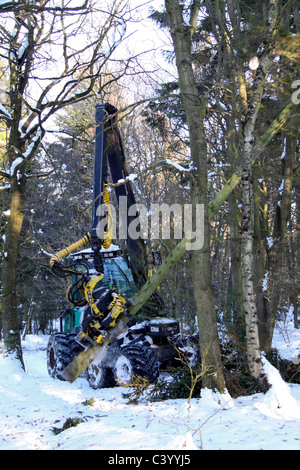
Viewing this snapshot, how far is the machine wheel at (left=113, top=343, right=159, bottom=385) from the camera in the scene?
7.41 m

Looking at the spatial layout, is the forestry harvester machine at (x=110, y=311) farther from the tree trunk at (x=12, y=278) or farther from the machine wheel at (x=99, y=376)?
the tree trunk at (x=12, y=278)

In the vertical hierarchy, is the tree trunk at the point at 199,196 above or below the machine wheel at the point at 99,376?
→ above

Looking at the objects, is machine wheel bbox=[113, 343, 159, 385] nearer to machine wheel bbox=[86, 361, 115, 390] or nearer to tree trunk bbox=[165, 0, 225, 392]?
machine wheel bbox=[86, 361, 115, 390]

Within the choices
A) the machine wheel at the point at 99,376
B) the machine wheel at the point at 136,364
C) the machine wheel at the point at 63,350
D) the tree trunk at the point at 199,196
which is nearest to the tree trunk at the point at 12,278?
the machine wheel at the point at 63,350

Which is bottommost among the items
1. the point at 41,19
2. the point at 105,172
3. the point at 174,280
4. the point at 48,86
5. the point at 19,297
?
the point at 19,297

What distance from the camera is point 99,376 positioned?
807 centimetres

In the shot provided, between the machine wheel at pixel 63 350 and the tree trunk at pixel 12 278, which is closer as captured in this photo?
the machine wheel at pixel 63 350

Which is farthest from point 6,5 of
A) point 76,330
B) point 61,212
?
point 61,212

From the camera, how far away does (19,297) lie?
25.6m

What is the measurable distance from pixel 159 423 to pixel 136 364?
8.41 feet

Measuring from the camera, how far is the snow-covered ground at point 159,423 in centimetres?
410

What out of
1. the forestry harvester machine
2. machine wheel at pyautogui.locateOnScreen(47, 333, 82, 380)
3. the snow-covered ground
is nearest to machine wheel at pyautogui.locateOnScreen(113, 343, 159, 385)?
the forestry harvester machine

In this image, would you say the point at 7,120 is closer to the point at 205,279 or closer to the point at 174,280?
the point at 205,279

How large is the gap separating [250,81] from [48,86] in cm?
487
